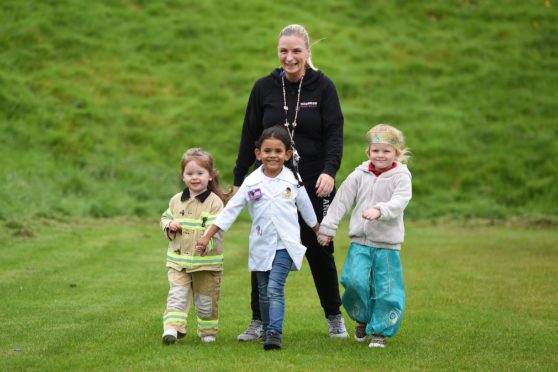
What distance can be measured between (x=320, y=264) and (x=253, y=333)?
0.78 m

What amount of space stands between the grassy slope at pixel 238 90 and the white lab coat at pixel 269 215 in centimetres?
1120

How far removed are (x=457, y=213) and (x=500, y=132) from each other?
4.72 m

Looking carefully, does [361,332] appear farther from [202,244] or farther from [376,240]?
[202,244]

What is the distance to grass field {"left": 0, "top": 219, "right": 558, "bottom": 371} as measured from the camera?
642 centimetres

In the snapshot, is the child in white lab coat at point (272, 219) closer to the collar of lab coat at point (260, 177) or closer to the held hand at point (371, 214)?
the collar of lab coat at point (260, 177)

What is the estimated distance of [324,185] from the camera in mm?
7047

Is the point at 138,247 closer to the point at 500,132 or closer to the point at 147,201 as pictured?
the point at 147,201

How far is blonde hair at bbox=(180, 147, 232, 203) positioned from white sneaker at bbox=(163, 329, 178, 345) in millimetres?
1174

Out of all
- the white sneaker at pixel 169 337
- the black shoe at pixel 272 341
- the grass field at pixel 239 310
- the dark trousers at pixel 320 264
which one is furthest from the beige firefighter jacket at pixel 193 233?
the black shoe at pixel 272 341

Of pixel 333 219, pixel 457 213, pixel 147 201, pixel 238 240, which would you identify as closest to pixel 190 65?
pixel 147 201

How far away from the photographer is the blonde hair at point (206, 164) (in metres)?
7.30

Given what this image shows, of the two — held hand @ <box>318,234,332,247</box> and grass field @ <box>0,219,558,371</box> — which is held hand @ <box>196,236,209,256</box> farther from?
held hand @ <box>318,234,332,247</box>

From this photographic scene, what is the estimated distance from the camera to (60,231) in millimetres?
15211

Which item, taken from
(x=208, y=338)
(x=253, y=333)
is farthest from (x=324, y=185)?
(x=208, y=338)
